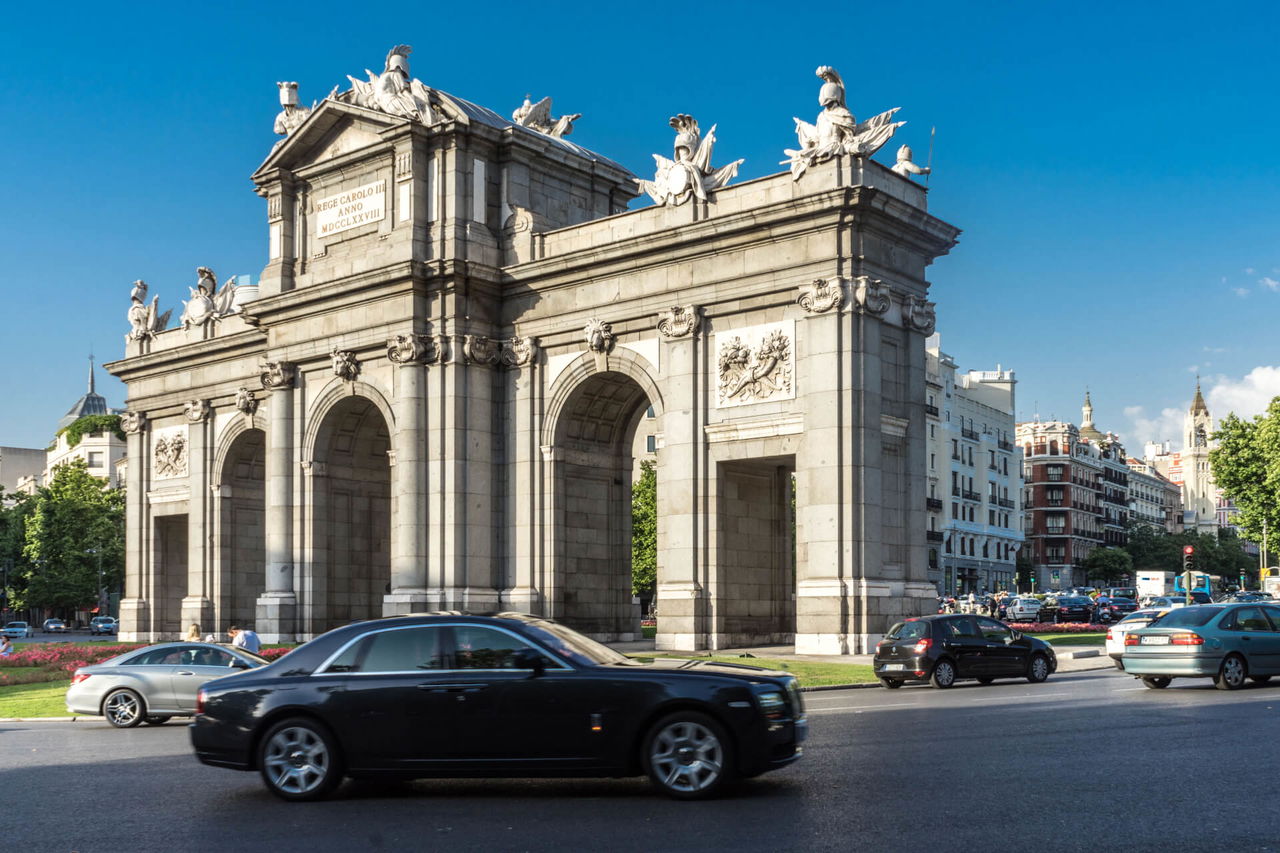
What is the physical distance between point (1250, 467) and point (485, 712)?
244 ft

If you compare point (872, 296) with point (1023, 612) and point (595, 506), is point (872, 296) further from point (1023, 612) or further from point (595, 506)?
point (1023, 612)

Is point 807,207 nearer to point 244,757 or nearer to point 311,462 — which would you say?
point 311,462

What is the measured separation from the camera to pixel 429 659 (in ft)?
40.3

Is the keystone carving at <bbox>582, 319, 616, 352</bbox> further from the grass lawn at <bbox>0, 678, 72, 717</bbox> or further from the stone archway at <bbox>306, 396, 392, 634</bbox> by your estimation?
the grass lawn at <bbox>0, 678, 72, 717</bbox>

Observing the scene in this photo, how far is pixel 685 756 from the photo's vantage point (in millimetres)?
11805

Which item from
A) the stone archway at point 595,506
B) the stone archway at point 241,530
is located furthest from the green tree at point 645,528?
the stone archway at point 595,506

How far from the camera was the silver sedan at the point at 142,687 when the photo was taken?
2192 centimetres

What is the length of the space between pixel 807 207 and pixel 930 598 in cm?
1047

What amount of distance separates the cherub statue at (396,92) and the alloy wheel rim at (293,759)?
31.1 m

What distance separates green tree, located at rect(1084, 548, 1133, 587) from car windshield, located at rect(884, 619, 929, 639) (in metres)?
118

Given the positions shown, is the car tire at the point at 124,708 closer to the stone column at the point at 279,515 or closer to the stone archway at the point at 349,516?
the stone column at the point at 279,515

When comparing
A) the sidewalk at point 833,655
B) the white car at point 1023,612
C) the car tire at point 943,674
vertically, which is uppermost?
the car tire at point 943,674

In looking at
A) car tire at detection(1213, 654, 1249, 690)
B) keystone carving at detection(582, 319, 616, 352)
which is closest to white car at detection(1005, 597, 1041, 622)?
keystone carving at detection(582, 319, 616, 352)

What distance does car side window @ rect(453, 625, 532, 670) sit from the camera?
12164 millimetres
